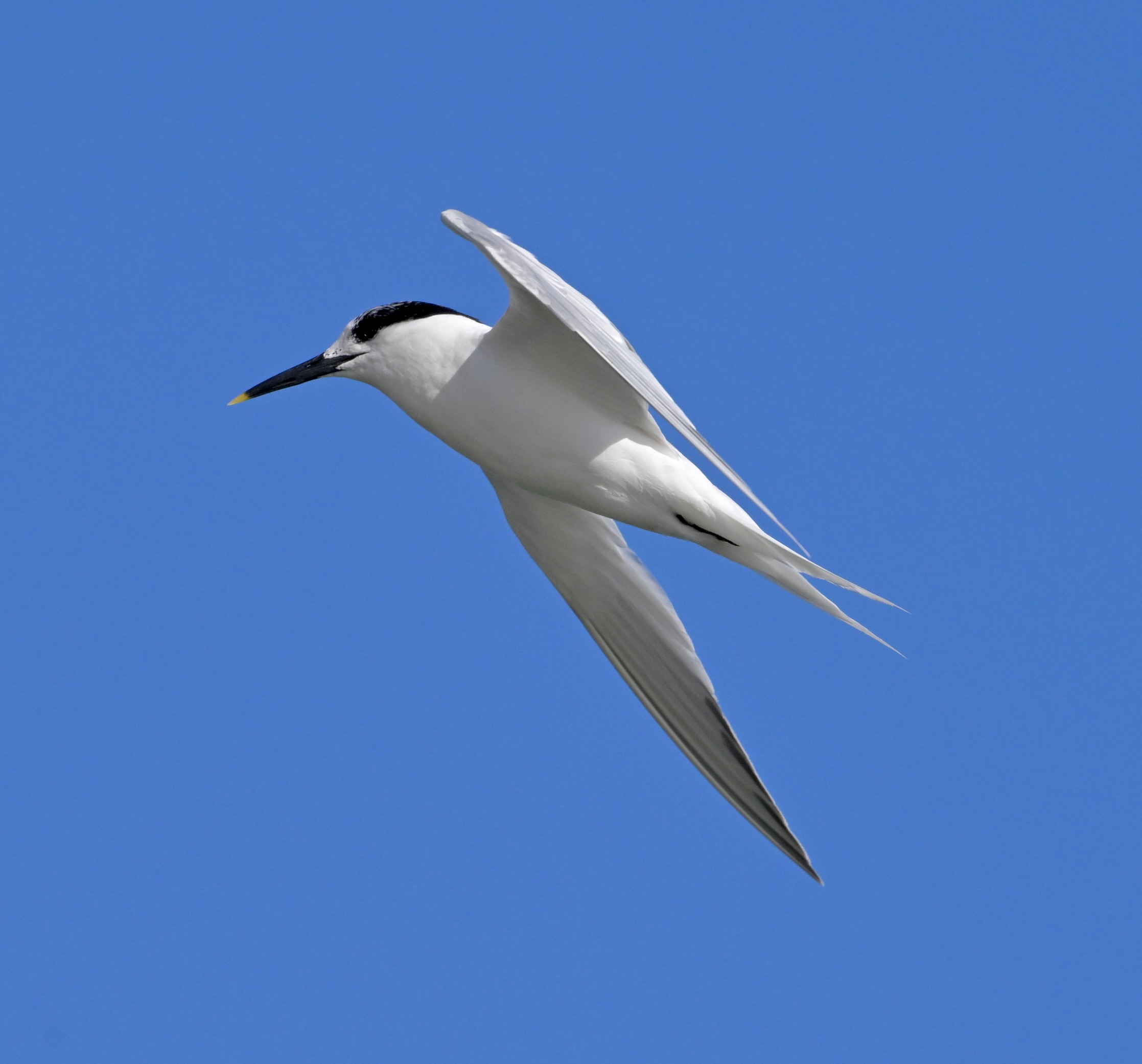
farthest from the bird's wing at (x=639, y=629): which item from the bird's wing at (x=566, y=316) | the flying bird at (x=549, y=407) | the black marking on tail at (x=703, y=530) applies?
the bird's wing at (x=566, y=316)

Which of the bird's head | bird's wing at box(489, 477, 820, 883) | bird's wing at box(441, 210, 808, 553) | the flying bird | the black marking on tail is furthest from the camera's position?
bird's wing at box(489, 477, 820, 883)

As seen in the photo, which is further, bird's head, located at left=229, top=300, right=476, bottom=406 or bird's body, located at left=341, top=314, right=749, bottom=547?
bird's head, located at left=229, top=300, right=476, bottom=406

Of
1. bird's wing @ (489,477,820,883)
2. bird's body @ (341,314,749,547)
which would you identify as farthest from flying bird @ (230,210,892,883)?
bird's wing @ (489,477,820,883)

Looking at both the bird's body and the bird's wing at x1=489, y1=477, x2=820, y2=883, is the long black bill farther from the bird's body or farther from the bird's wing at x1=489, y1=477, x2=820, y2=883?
the bird's wing at x1=489, y1=477, x2=820, y2=883

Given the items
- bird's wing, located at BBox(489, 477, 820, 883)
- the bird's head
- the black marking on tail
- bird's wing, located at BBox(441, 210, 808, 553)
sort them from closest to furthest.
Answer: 1. bird's wing, located at BBox(441, 210, 808, 553)
2. the black marking on tail
3. the bird's head
4. bird's wing, located at BBox(489, 477, 820, 883)

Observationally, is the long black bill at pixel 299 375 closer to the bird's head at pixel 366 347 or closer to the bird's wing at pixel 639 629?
the bird's head at pixel 366 347

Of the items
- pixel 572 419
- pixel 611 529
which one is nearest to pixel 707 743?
pixel 611 529

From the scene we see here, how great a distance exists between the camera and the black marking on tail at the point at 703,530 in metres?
7.15

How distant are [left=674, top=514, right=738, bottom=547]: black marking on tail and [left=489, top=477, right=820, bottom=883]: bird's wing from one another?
1.15 metres

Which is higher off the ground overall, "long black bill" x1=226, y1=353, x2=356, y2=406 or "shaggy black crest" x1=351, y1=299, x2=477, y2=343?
"shaggy black crest" x1=351, y1=299, x2=477, y2=343

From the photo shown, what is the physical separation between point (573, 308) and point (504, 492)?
1.77m

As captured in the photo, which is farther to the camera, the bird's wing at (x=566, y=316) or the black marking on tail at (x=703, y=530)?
the black marking on tail at (x=703, y=530)

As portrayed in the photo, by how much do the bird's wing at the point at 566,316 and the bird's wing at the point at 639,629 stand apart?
1448 millimetres

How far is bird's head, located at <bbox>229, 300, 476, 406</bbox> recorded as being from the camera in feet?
24.2
